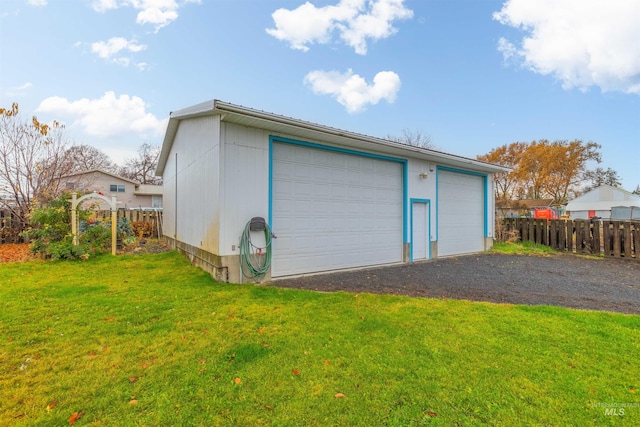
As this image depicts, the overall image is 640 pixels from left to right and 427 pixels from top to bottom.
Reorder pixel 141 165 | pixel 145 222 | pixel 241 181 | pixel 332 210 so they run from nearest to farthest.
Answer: pixel 241 181
pixel 332 210
pixel 145 222
pixel 141 165

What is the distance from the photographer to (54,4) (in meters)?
7.98

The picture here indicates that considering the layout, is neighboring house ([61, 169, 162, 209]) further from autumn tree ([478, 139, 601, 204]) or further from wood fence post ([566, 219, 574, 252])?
autumn tree ([478, 139, 601, 204])

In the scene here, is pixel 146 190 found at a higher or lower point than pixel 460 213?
higher

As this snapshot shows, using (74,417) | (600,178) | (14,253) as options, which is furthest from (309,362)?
(600,178)

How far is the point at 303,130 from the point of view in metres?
6.16

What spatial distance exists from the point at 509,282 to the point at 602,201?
38.7 m

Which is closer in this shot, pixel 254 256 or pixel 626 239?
pixel 254 256

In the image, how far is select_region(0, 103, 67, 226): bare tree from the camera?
1048 cm

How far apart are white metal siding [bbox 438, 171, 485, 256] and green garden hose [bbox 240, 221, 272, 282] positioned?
6.15 metres

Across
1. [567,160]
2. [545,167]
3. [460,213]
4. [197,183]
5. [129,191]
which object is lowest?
[460,213]

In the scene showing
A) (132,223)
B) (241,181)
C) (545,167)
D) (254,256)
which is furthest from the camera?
(545,167)

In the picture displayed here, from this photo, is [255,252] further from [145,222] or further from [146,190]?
[146,190]

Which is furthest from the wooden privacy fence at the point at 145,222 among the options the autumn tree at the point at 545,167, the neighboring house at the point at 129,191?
the autumn tree at the point at 545,167

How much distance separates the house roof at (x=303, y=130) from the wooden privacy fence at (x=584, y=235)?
13.6 ft
